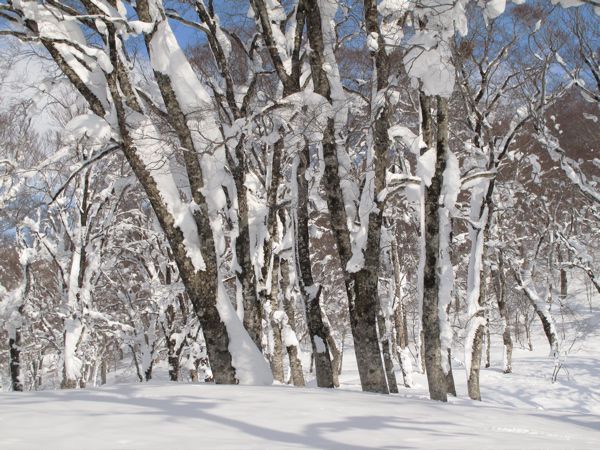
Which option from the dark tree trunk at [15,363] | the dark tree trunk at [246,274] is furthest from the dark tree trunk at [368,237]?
the dark tree trunk at [15,363]

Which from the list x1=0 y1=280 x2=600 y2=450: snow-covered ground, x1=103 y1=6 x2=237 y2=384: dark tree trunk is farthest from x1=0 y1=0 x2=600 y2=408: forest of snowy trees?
x1=0 y1=280 x2=600 y2=450: snow-covered ground

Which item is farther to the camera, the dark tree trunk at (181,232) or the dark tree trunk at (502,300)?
the dark tree trunk at (502,300)

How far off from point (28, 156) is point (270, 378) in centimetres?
930

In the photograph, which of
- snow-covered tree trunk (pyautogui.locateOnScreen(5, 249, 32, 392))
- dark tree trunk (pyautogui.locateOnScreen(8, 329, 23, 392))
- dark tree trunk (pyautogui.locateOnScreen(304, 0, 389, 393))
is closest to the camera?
dark tree trunk (pyautogui.locateOnScreen(304, 0, 389, 393))

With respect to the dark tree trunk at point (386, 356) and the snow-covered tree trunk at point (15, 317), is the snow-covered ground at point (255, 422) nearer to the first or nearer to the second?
the dark tree trunk at point (386, 356)

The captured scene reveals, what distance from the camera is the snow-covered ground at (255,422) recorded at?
2.62 metres

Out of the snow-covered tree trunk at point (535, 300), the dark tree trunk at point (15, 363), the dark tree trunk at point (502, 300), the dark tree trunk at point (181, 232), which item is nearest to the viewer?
the dark tree trunk at point (181, 232)

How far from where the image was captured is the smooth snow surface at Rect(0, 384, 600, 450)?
103 inches

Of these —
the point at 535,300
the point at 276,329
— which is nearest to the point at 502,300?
the point at 535,300

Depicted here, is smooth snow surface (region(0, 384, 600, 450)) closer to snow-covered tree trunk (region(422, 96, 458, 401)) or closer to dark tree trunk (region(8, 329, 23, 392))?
snow-covered tree trunk (region(422, 96, 458, 401))

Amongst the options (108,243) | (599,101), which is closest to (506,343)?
(599,101)

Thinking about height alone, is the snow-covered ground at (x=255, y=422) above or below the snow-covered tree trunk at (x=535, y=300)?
below

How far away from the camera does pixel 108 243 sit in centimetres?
1303

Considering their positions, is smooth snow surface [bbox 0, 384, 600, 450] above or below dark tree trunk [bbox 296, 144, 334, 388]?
below
